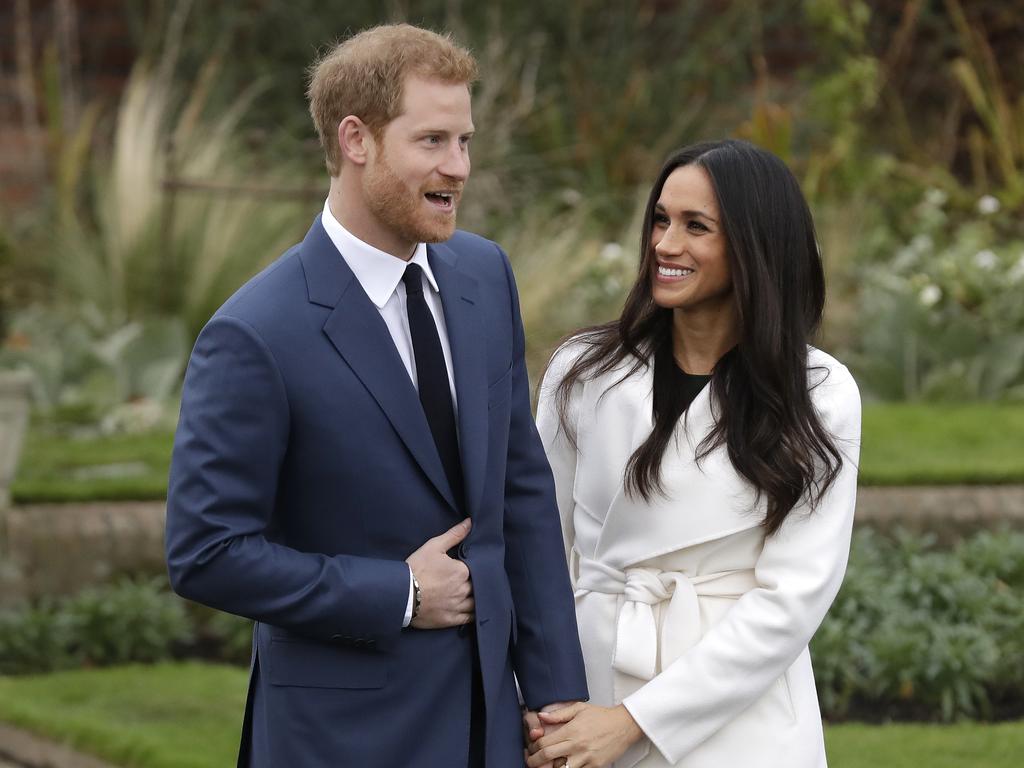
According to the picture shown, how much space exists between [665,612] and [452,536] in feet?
1.59

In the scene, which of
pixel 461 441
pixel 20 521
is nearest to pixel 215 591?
pixel 461 441

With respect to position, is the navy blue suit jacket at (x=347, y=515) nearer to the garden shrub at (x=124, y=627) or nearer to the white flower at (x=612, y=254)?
the garden shrub at (x=124, y=627)

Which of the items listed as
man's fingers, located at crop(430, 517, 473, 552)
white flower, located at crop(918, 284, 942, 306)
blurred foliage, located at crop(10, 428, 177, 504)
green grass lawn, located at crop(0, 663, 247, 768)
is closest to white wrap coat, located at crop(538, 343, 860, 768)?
man's fingers, located at crop(430, 517, 473, 552)

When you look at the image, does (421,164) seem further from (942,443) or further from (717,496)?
(942,443)

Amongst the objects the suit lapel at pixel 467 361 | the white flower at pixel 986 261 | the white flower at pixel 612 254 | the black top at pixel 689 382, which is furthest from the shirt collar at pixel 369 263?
the white flower at pixel 986 261

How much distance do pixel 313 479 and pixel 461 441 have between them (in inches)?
9.9

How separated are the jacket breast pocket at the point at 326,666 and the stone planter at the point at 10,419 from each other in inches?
150

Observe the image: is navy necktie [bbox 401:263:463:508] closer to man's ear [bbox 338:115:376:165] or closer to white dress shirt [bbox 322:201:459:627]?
white dress shirt [bbox 322:201:459:627]

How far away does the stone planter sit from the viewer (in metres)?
5.97

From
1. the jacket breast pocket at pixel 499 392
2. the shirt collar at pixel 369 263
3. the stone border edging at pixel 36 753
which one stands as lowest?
the stone border edging at pixel 36 753

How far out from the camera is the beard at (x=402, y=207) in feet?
7.84

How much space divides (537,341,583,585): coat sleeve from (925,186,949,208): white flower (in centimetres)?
672

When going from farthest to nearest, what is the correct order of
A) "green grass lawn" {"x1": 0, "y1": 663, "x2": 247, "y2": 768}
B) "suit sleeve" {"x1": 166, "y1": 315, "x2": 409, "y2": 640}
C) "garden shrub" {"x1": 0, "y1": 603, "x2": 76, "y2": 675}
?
"garden shrub" {"x1": 0, "y1": 603, "x2": 76, "y2": 675} < "green grass lawn" {"x1": 0, "y1": 663, "x2": 247, "y2": 768} < "suit sleeve" {"x1": 166, "y1": 315, "x2": 409, "y2": 640}

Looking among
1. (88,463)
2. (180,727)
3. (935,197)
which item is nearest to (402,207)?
(180,727)
